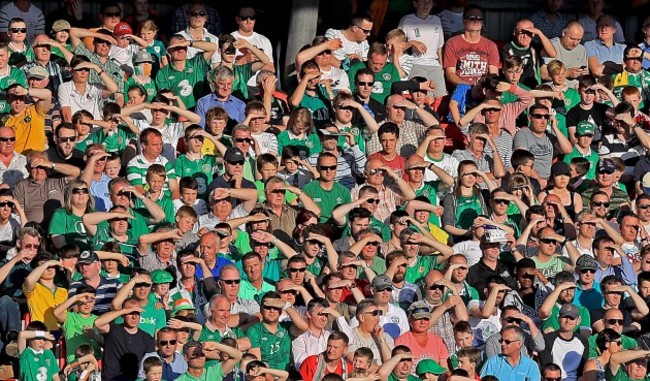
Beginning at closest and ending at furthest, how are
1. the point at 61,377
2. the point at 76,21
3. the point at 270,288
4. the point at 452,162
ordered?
the point at 61,377
the point at 270,288
the point at 452,162
the point at 76,21

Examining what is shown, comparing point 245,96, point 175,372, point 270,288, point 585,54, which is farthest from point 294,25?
point 175,372

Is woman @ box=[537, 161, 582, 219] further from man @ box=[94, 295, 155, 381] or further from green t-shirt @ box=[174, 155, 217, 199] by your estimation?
man @ box=[94, 295, 155, 381]

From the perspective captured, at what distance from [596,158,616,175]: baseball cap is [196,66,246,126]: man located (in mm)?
4033

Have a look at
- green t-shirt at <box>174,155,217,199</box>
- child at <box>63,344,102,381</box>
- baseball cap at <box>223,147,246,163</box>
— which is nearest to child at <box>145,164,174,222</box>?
green t-shirt at <box>174,155,217,199</box>

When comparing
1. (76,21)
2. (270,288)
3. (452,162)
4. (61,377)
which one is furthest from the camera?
(76,21)

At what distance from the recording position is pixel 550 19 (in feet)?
92.8

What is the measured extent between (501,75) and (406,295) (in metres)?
4.93

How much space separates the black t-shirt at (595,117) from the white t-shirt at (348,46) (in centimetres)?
253

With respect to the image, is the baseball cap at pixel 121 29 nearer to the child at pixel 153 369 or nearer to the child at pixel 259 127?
the child at pixel 259 127

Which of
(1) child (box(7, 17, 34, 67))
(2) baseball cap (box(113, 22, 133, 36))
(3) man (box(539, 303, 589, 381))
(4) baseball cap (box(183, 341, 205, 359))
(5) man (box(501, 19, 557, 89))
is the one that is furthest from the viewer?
(5) man (box(501, 19, 557, 89))

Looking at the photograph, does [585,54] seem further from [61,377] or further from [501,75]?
[61,377]

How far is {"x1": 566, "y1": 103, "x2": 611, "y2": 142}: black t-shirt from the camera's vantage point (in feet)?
86.0

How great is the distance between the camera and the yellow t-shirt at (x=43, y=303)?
70.9ft

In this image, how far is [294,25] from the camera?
2688 cm
